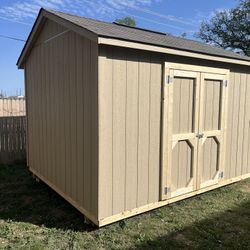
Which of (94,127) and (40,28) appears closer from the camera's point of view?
(94,127)

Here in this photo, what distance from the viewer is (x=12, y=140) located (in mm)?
7074

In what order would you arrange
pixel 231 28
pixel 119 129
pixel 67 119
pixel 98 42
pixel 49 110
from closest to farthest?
pixel 98 42, pixel 119 129, pixel 67 119, pixel 49 110, pixel 231 28

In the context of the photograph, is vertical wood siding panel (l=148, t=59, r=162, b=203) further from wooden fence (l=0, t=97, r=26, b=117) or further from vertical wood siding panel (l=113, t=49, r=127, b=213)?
wooden fence (l=0, t=97, r=26, b=117)

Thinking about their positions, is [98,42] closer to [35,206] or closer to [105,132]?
[105,132]

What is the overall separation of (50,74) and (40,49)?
635mm

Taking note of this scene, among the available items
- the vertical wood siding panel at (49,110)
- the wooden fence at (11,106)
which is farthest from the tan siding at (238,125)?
the wooden fence at (11,106)

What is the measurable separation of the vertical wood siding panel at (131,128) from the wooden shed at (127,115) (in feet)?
0.04

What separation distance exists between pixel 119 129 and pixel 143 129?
405mm

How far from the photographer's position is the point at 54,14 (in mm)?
3975

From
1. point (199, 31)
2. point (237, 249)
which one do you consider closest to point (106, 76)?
point (237, 249)

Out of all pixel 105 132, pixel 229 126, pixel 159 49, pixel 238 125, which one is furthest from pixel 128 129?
pixel 238 125

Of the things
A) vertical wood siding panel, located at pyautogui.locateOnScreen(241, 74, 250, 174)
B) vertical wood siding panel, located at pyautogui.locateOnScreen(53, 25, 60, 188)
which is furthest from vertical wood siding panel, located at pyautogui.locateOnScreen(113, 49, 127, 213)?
vertical wood siding panel, located at pyautogui.locateOnScreen(241, 74, 250, 174)

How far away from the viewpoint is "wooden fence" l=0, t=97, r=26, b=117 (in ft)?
28.6

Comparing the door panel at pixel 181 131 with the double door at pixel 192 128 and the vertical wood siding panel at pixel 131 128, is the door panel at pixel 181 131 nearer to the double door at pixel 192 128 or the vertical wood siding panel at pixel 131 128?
the double door at pixel 192 128
